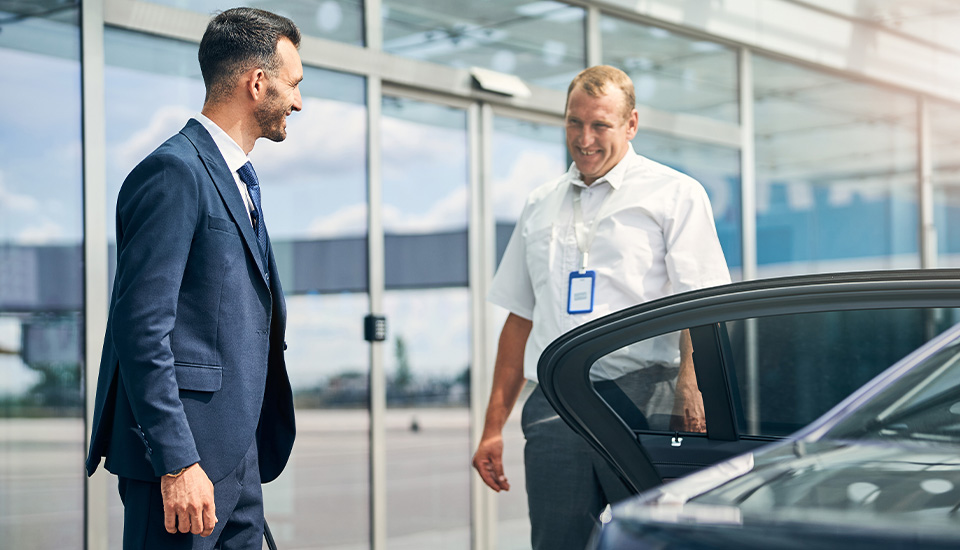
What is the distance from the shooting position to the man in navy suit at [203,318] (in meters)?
1.70

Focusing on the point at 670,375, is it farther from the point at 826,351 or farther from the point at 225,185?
the point at 826,351

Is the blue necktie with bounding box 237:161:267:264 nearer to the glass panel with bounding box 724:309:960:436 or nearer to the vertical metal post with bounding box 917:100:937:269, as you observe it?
the glass panel with bounding box 724:309:960:436

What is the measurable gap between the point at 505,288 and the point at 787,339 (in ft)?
12.4

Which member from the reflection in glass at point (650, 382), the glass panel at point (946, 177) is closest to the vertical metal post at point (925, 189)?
the glass panel at point (946, 177)

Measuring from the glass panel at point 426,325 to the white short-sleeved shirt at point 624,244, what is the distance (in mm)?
1744

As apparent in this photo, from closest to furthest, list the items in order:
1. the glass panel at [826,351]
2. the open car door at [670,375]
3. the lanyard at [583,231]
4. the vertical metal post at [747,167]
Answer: the open car door at [670,375] → the lanyard at [583,231] → the glass panel at [826,351] → the vertical metal post at [747,167]

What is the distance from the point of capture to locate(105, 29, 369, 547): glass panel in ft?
12.8

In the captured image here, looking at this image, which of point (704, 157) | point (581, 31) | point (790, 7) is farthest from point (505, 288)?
point (790, 7)

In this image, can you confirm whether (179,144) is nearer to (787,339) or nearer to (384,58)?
(384,58)

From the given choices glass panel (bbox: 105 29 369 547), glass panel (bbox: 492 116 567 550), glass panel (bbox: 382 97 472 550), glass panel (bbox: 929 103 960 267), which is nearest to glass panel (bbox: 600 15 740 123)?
glass panel (bbox: 492 116 567 550)

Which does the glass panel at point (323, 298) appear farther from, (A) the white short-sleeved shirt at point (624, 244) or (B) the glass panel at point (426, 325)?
(A) the white short-sleeved shirt at point (624, 244)

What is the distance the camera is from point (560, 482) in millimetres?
2350

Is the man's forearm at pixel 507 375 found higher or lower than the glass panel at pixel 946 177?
lower

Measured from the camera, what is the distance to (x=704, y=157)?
5.72 m
